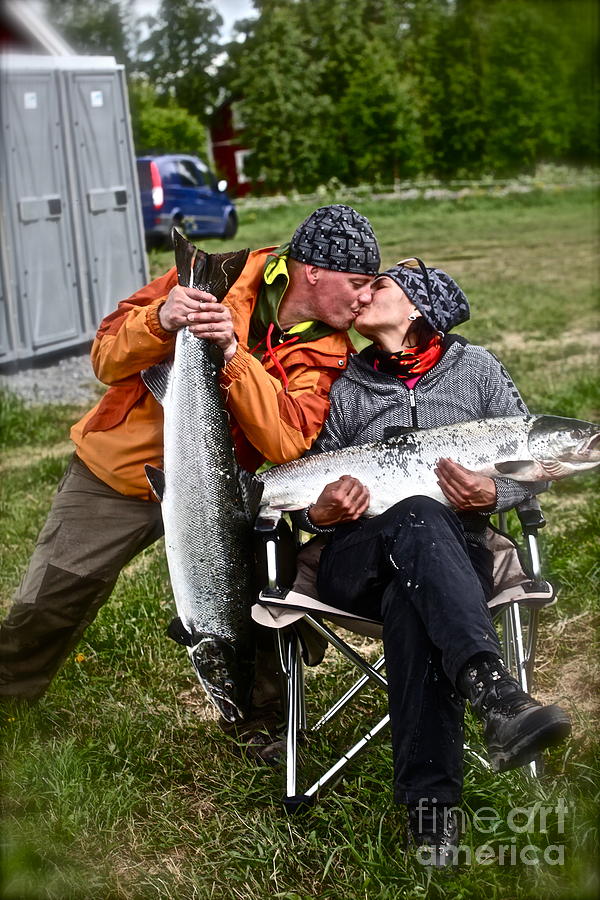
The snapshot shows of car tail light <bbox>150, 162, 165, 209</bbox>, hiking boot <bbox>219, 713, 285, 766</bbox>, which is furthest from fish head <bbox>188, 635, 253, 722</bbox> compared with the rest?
car tail light <bbox>150, 162, 165, 209</bbox>

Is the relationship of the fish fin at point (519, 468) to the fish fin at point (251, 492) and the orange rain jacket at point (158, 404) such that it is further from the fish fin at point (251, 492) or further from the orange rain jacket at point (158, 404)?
the fish fin at point (251, 492)

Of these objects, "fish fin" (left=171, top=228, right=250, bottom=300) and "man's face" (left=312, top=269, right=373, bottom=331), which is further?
"man's face" (left=312, top=269, right=373, bottom=331)

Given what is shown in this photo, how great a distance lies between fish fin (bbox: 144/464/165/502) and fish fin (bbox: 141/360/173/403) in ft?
0.64

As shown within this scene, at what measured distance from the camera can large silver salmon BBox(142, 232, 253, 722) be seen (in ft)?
9.09

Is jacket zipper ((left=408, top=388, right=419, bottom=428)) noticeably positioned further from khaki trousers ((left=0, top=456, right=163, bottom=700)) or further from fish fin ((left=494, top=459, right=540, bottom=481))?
khaki trousers ((left=0, top=456, right=163, bottom=700))

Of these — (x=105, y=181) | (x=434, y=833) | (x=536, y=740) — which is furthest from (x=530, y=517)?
(x=105, y=181)

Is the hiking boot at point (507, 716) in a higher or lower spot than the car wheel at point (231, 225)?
lower

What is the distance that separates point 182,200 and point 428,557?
12.0 m

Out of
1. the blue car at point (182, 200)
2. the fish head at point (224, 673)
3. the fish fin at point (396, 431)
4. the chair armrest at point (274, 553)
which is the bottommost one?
the fish head at point (224, 673)

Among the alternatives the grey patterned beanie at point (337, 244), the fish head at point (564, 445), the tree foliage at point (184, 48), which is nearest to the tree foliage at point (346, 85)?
the tree foliage at point (184, 48)

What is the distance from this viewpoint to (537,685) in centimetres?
358

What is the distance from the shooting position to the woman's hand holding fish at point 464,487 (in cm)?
272

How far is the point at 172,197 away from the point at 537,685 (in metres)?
10.6

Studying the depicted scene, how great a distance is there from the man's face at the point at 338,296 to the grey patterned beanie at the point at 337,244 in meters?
0.02
